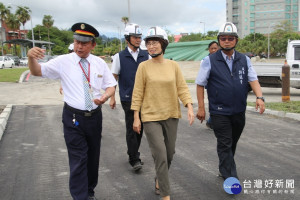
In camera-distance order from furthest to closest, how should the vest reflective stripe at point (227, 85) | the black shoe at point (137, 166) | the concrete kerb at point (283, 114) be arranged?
the concrete kerb at point (283, 114) < the black shoe at point (137, 166) < the vest reflective stripe at point (227, 85)

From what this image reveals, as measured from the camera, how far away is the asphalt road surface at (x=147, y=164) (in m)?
3.92

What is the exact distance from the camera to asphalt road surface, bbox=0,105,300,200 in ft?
12.9

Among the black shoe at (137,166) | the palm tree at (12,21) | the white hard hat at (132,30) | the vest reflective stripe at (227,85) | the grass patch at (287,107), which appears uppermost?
the palm tree at (12,21)

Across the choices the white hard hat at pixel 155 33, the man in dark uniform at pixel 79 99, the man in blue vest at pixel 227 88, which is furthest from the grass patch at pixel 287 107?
the man in dark uniform at pixel 79 99

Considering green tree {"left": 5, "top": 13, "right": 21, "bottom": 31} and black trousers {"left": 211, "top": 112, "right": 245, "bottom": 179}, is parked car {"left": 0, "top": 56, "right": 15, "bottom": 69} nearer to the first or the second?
green tree {"left": 5, "top": 13, "right": 21, "bottom": 31}

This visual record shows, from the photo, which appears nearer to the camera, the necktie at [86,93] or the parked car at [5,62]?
the necktie at [86,93]

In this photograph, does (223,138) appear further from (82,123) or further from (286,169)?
(82,123)

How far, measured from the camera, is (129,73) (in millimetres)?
4781

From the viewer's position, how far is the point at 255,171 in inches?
181

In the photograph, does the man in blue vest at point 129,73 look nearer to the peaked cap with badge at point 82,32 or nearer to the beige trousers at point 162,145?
the beige trousers at point 162,145

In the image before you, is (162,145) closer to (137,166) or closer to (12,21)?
(137,166)

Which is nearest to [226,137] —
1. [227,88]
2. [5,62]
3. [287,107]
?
[227,88]

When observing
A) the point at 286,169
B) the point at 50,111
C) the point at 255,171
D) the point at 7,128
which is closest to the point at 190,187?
the point at 255,171

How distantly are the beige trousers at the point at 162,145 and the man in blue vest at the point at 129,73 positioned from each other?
1070 mm
